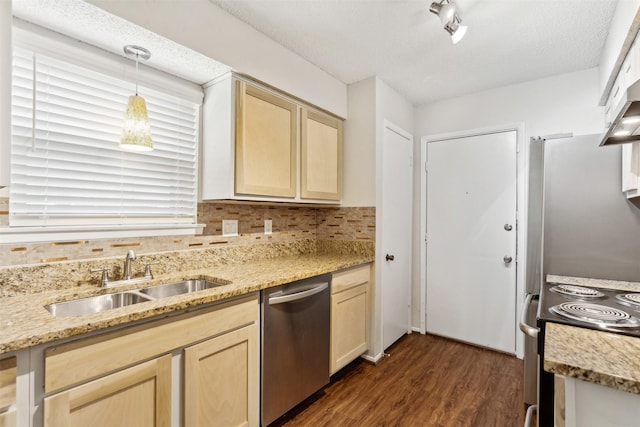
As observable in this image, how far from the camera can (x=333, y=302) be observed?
7.42 ft

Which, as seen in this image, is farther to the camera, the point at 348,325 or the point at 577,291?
the point at 348,325

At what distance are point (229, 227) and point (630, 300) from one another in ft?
7.51

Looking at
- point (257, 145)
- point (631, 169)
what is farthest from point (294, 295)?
point (631, 169)

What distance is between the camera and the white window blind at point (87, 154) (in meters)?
1.50

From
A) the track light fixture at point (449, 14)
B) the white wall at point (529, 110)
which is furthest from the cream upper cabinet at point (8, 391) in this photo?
the white wall at point (529, 110)

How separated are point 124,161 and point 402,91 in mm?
2453

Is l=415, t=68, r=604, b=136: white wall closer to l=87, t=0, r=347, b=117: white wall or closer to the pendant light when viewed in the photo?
l=87, t=0, r=347, b=117: white wall

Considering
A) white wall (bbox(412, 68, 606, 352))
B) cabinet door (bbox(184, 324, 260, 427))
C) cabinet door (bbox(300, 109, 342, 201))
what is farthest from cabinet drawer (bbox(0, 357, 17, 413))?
white wall (bbox(412, 68, 606, 352))

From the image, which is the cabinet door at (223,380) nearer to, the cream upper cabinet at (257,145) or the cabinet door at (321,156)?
the cream upper cabinet at (257,145)

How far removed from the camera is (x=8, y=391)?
0.97 m

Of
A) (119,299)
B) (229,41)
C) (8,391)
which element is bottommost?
(8,391)

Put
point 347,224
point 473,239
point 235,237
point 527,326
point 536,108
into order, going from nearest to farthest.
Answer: point 527,326, point 235,237, point 536,108, point 347,224, point 473,239

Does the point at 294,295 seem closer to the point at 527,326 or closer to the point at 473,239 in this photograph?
the point at 527,326

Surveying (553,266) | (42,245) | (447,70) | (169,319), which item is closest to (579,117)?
(447,70)
